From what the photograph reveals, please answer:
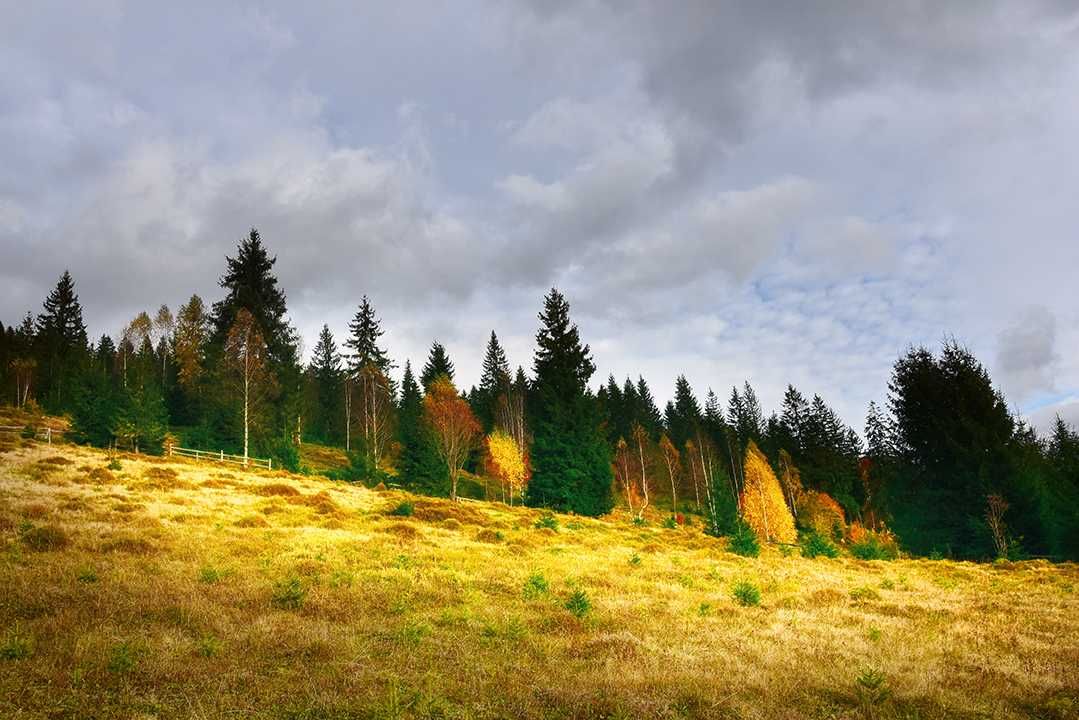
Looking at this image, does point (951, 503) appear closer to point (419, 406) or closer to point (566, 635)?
point (566, 635)

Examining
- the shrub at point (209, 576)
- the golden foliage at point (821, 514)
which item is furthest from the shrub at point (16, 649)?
the golden foliage at point (821, 514)

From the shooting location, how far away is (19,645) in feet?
23.2

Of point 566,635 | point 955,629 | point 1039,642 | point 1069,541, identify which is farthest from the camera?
point 1069,541

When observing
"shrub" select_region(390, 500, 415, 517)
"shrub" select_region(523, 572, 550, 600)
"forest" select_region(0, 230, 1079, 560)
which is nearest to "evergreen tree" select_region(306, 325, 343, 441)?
"forest" select_region(0, 230, 1079, 560)

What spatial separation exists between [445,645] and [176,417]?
2362 inches

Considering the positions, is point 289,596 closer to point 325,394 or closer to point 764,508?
point 764,508

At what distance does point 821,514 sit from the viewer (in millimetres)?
57094

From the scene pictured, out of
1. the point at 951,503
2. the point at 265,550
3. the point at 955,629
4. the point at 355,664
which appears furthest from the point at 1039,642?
the point at 951,503

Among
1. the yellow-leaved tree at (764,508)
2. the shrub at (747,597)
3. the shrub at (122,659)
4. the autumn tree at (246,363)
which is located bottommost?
the yellow-leaved tree at (764,508)

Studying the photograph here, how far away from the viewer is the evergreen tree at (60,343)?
5776 centimetres

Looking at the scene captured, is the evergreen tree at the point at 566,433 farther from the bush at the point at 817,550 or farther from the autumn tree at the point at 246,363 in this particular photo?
the autumn tree at the point at 246,363

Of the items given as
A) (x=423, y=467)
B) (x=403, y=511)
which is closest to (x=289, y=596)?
(x=403, y=511)

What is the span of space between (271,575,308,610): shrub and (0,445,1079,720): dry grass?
0.16 ft

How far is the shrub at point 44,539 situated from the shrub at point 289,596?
6.35 m
